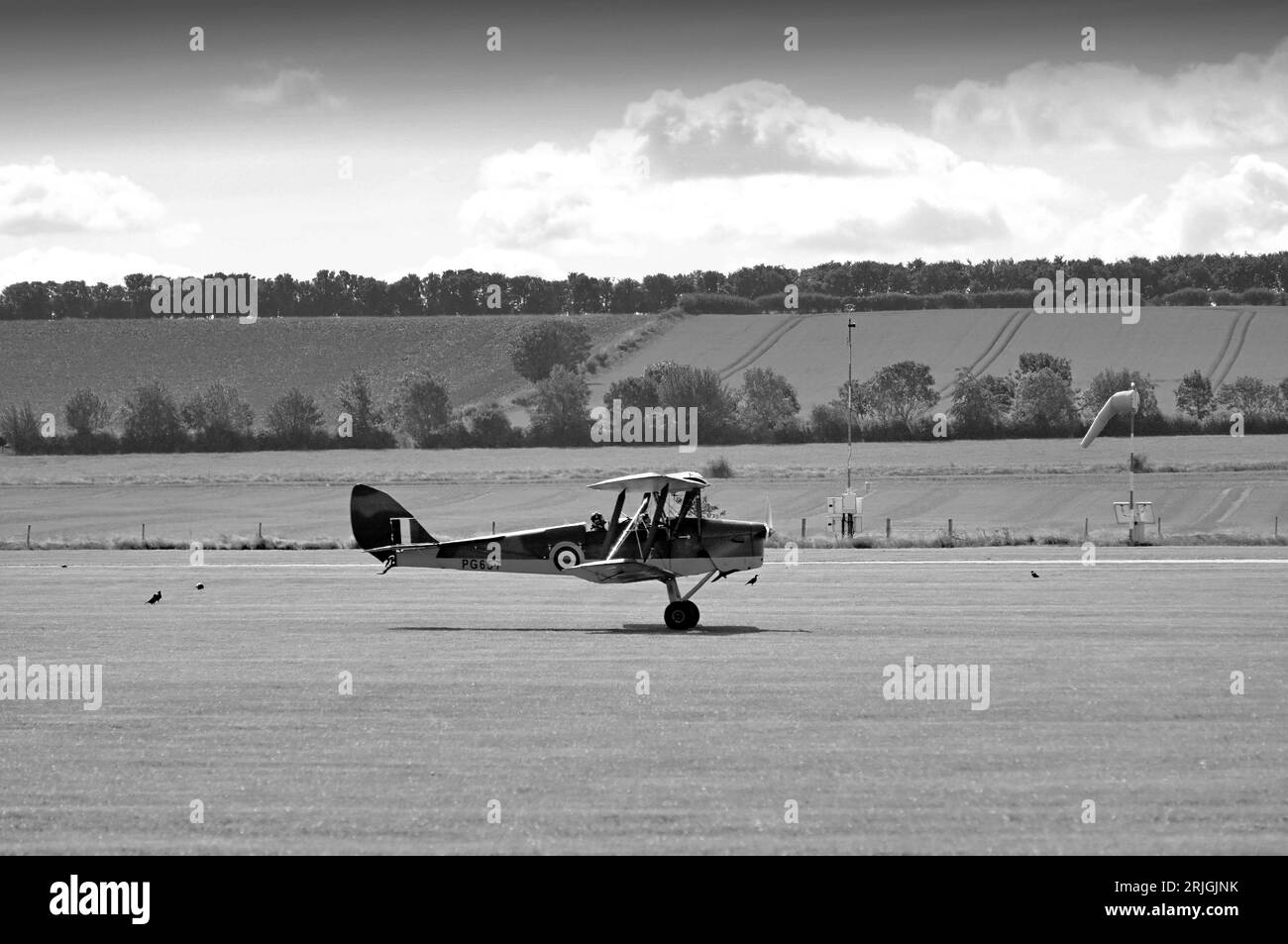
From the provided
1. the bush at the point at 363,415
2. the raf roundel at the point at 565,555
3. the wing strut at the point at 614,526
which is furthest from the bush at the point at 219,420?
the wing strut at the point at 614,526

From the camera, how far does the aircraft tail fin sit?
2970 cm

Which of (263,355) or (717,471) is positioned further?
(263,355)

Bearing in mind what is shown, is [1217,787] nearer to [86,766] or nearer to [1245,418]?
[86,766]

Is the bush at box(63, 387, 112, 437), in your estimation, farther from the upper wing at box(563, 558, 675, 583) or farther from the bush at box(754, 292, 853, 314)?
the upper wing at box(563, 558, 675, 583)

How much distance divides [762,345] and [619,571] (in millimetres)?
126123

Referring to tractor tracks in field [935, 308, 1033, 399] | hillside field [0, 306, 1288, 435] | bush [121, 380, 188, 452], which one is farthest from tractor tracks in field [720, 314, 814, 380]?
bush [121, 380, 188, 452]

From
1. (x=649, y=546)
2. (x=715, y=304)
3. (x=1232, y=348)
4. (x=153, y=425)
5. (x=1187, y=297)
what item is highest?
(x=715, y=304)

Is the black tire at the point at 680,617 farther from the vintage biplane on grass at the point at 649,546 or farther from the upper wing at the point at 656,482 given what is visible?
the upper wing at the point at 656,482

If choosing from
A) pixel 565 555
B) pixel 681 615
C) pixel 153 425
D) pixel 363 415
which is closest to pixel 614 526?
pixel 565 555

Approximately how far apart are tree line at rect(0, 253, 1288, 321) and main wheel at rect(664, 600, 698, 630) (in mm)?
134882

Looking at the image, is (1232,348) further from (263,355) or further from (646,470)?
(263,355)

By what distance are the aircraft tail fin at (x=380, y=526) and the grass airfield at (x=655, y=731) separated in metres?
1.48

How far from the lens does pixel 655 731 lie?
16.1 m

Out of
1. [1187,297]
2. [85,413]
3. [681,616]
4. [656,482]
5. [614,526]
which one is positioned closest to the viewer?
[656,482]
